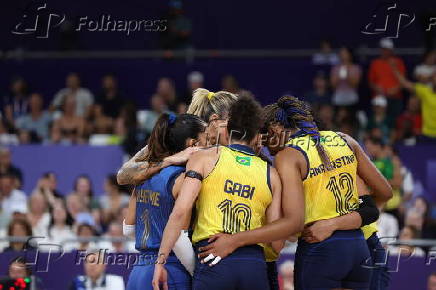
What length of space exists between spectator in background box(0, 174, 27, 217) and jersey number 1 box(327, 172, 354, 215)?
19.1ft

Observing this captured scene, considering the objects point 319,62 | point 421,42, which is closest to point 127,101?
point 319,62

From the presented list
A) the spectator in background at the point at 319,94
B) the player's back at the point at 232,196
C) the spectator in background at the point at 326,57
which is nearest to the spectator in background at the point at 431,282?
the player's back at the point at 232,196

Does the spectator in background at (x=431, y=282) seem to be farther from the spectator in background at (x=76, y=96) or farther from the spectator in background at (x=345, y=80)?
the spectator in background at (x=76, y=96)

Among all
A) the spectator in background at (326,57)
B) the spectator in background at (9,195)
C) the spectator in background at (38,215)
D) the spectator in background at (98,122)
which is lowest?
the spectator in background at (38,215)

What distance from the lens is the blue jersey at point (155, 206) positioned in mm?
5207

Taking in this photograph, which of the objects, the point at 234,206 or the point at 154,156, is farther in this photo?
the point at 154,156

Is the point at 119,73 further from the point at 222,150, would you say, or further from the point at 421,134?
the point at 222,150

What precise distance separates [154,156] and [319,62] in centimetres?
758

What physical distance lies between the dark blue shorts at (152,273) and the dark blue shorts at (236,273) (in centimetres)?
18

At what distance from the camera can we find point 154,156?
5.37 m

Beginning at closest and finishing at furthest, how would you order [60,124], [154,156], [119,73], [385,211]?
1. [154,156]
2. [385,211]
3. [60,124]
4. [119,73]

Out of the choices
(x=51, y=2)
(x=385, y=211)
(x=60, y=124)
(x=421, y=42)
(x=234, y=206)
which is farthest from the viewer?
(x=51, y=2)

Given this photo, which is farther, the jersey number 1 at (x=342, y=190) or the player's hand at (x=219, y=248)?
the jersey number 1 at (x=342, y=190)

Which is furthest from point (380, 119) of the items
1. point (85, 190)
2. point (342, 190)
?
point (342, 190)
